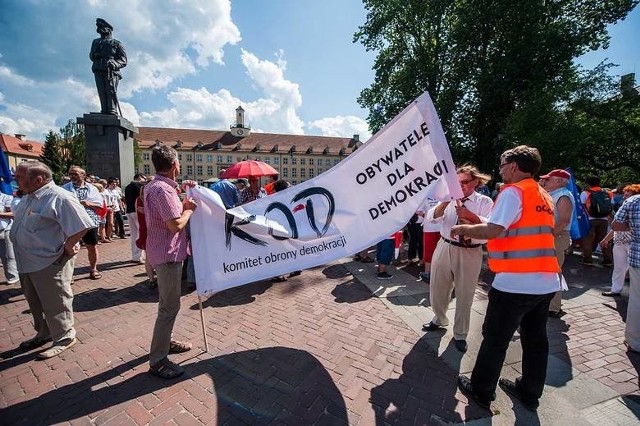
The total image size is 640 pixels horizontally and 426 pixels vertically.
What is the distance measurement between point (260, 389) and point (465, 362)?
6.98ft

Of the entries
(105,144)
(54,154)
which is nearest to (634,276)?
(105,144)

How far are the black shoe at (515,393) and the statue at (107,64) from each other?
14.1 meters

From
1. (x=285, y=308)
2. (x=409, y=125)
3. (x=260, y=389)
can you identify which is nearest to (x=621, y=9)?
(x=409, y=125)

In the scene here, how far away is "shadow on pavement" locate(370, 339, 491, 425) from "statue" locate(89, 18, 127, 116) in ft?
44.0

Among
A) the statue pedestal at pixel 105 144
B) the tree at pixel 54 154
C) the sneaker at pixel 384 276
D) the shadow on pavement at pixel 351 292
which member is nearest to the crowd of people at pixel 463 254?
the shadow on pavement at pixel 351 292

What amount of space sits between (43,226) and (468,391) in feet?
14.6

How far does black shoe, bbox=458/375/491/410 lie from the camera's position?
257 centimetres

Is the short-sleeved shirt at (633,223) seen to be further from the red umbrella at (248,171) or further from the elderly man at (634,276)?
the red umbrella at (248,171)

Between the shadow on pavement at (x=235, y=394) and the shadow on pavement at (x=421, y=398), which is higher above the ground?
the shadow on pavement at (x=235, y=394)

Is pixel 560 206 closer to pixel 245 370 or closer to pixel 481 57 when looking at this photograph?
pixel 245 370

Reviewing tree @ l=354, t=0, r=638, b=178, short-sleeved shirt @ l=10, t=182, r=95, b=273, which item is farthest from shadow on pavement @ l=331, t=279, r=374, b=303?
tree @ l=354, t=0, r=638, b=178

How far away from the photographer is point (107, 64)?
11.4 m

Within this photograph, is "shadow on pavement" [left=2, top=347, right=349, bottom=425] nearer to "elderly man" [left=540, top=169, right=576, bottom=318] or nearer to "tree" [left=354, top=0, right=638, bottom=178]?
"elderly man" [left=540, top=169, right=576, bottom=318]

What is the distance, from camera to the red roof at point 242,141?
2783 inches
